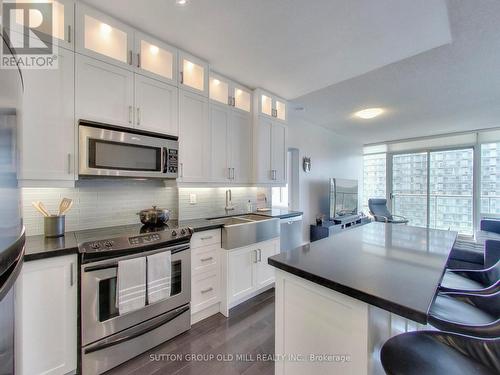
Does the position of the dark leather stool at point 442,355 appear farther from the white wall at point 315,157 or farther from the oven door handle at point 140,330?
the white wall at point 315,157

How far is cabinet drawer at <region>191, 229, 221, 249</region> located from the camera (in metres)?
2.19

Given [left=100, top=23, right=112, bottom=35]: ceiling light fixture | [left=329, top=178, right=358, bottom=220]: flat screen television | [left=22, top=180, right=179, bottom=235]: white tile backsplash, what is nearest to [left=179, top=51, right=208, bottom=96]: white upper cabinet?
[left=100, top=23, right=112, bottom=35]: ceiling light fixture

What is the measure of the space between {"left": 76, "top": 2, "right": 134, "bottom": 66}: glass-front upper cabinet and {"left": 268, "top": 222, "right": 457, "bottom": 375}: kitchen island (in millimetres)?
2144

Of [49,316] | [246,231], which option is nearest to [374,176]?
[246,231]

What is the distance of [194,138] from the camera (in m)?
2.49

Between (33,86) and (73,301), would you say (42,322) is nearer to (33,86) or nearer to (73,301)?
(73,301)

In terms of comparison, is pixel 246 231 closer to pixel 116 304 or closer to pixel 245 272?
pixel 245 272

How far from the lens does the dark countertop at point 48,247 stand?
135 centimetres

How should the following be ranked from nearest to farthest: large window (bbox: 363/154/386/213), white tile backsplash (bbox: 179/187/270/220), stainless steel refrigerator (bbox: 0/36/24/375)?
1. stainless steel refrigerator (bbox: 0/36/24/375)
2. white tile backsplash (bbox: 179/187/270/220)
3. large window (bbox: 363/154/386/213)

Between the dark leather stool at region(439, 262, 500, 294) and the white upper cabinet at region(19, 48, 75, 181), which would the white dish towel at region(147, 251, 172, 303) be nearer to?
the white upper cabinet at region(19, 48, 75, 181)

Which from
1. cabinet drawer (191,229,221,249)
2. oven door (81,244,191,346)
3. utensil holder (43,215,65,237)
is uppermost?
utensil holder (43,215,65,237)

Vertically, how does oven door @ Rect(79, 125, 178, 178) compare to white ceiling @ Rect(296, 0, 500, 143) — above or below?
below

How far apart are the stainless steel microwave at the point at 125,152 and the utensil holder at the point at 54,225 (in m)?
0.39
